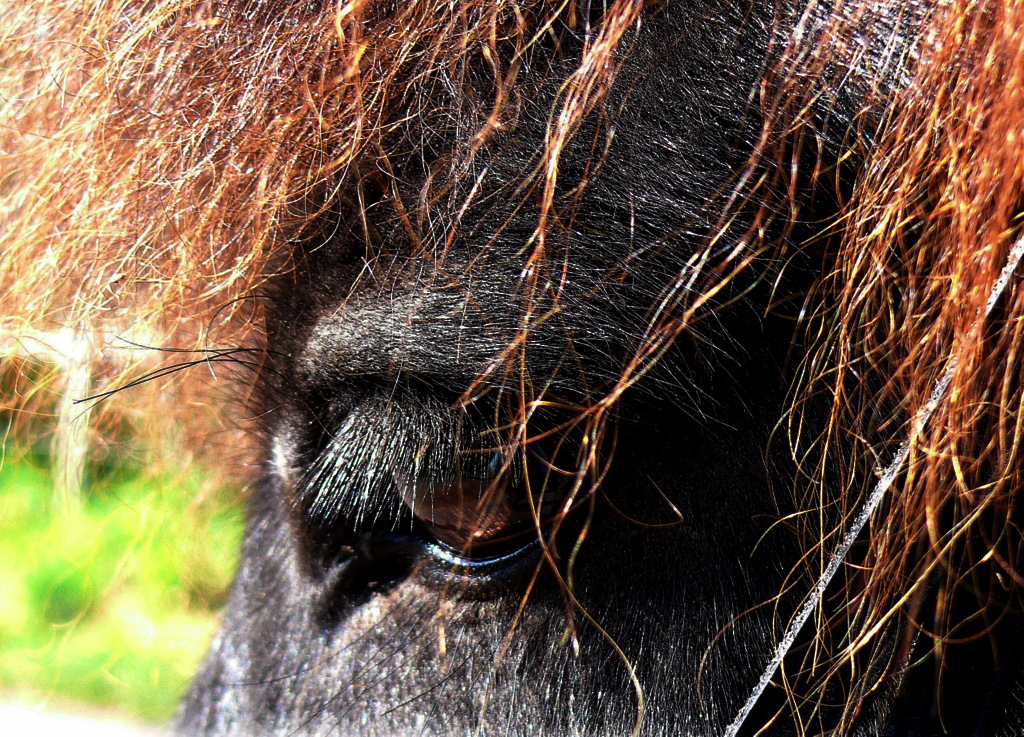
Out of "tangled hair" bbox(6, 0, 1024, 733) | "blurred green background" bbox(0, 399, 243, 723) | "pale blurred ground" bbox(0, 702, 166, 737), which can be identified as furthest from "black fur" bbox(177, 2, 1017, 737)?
"pale blurred ground" bbox(0, 702, 166, 737)

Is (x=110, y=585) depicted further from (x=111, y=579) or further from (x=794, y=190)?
(x=794, y=190)

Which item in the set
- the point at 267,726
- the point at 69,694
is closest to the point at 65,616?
the point at 69,694

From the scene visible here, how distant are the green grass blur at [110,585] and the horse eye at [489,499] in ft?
1.90

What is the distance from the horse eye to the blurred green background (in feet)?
1.57

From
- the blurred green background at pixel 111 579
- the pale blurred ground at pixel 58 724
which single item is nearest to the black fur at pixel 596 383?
A: the blurred green background at pixel 111 579

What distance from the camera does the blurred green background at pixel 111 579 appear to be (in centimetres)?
136

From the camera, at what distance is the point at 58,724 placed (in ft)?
7.76

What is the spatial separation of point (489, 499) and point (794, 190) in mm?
291

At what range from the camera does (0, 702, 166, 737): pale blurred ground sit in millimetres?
2035

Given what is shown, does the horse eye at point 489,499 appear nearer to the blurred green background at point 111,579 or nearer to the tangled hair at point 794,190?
the tangled hair at point 794,190

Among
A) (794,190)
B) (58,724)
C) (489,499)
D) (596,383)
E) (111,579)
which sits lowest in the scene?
(58,724)

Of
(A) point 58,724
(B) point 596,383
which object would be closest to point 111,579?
(A) point 58,724

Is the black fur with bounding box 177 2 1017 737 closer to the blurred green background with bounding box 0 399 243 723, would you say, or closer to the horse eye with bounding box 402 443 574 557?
the horse eye with bounding box 402 443 574 557

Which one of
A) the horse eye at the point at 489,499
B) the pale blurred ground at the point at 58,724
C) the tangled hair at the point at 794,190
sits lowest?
the pale blurred ground at the point at 58,724
